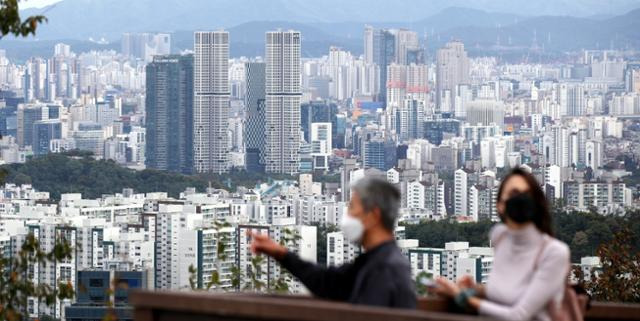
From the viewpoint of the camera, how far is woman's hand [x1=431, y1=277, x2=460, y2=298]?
244cm

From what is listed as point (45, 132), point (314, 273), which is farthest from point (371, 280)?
point (45, 132)

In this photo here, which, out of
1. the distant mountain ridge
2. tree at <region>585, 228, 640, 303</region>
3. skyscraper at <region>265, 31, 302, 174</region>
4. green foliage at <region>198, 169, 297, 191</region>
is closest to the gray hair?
tree at <region>585, 228, 640, 303</region>

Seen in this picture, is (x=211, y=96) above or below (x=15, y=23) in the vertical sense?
below

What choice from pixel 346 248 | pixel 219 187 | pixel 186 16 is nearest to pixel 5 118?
pixel 219 187

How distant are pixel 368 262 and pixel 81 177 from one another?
49.1m

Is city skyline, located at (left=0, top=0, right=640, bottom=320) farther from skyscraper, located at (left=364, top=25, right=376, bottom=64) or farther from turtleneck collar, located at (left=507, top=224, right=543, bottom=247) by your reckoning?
turtleneck collar, located at (left=507, top=224, right=543, bottom=247)

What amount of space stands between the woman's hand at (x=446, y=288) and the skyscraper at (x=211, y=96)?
71746mm

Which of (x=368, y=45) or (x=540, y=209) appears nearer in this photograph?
(x=540, y=209)

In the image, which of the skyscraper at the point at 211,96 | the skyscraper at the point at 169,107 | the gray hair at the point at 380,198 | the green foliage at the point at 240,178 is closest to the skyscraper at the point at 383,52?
the skyscraper at the point at 211,96

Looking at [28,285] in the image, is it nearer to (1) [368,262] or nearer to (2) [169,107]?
(1) [368,262]

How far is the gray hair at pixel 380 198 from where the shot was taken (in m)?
2.47

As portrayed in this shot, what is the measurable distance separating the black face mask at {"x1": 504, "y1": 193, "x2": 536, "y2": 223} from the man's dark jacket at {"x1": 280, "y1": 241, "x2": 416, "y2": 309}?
0.46ft

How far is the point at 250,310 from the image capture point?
223 centimetres

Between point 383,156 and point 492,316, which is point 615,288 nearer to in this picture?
point 492,316
